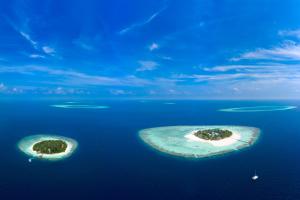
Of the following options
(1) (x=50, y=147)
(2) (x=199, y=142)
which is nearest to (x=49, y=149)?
(1) (x=50, y=147)

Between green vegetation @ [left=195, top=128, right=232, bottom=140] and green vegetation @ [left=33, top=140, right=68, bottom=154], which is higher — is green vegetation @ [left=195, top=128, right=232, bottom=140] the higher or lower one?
the higher one

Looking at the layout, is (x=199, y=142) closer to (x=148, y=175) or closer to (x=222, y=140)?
(x=222, y=140)

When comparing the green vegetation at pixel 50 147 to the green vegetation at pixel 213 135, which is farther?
the green vegetation at pixel 213 135

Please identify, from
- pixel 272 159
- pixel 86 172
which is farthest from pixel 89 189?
pixel 272 159

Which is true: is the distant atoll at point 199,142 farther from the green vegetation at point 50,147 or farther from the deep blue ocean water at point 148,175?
the green vegetation at point 50,147

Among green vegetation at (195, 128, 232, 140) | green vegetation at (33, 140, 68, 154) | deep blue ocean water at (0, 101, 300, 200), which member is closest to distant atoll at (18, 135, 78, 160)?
green vegetation at (33, 140, 68, 154)

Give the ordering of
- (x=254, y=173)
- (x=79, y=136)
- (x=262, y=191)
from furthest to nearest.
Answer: (x=79, y=136) → (x=254, y=173) → (x=262, y=191)

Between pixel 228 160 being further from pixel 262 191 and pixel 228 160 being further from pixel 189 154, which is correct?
pixel 262 191

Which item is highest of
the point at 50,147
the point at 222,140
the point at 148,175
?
the point at 50,147

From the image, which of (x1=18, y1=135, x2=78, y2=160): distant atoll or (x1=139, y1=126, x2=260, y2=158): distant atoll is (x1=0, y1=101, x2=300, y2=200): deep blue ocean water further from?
(x1=139, y1=126, x2=260, y2=158): distant atoll

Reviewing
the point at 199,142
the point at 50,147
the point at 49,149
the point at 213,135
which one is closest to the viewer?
the point at 49,149

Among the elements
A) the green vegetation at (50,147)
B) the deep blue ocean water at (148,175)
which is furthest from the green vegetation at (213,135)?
the green vegetation at (50,147)
